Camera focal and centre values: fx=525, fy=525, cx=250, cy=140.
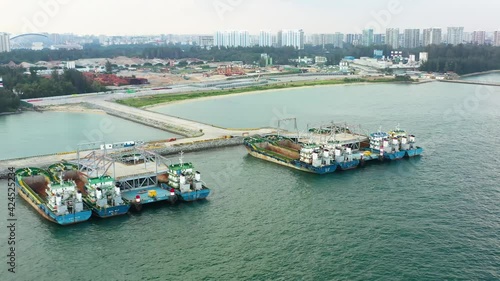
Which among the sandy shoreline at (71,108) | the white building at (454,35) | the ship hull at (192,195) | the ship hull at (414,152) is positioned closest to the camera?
the ship hull at (192,195)

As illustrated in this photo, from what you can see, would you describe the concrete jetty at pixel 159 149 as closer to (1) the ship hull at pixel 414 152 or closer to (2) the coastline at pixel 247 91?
(1) the ship hull at pixel 414 152

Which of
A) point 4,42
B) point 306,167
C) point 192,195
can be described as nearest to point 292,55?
point 4,42

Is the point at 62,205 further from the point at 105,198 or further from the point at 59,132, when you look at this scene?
the point at 59,132

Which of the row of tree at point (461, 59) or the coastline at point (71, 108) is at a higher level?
the row of tree at point (461, 59)

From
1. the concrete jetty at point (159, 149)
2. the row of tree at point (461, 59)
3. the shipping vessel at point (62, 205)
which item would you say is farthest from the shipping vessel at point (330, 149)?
the row of tree at point (461, 59)

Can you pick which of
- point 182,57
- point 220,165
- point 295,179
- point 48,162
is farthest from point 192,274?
point 182,57

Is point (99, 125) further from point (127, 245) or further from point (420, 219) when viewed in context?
point (420, 219)
